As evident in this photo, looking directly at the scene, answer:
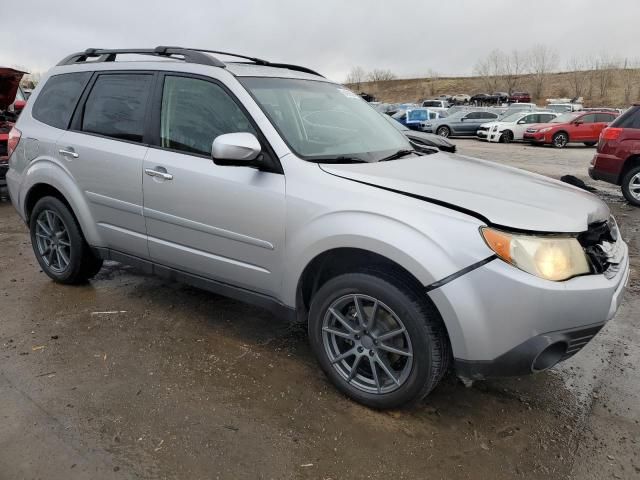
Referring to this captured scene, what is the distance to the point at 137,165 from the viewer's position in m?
3.48

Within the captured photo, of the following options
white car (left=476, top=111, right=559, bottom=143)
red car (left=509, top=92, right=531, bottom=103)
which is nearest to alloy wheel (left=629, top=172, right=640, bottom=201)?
white car (left=476, top=111, right=559, bottom=143)

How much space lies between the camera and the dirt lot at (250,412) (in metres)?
2.36

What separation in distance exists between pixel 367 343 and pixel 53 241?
3.01 m

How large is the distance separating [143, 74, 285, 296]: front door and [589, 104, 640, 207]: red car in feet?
25.5

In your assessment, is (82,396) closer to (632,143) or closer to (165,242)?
(165,242)

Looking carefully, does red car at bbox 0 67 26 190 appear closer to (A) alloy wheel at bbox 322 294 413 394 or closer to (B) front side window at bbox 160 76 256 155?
(B) front side window at bbox 160 76 256 155

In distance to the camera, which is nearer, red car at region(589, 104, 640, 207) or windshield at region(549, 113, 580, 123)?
red car at region(589, 104, 640, 207)

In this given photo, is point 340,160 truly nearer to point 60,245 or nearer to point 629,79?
point 60,245

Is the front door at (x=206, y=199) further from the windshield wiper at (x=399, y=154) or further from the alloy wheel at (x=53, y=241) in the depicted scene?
the alloy wheel at (x=53, y=241)

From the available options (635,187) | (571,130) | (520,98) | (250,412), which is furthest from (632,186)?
(520,98)

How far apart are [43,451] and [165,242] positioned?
147cm

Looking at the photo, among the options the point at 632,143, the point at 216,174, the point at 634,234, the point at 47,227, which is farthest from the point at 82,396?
the point at 632,143

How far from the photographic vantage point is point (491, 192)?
2.66 m

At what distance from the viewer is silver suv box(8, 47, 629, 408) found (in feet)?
7.66
